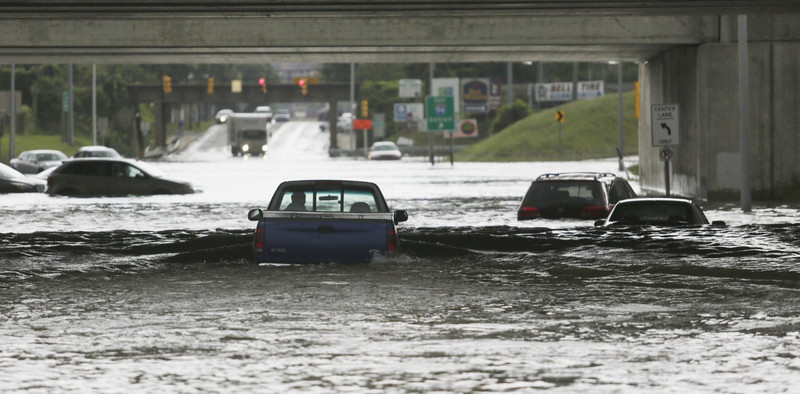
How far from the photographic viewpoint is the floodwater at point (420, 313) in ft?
31.7

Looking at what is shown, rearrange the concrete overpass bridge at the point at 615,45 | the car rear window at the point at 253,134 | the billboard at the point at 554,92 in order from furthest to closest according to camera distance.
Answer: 1. the billboard at the point at 554,92
2. the car rear window at the point at 253,134
3. the concrete overpass bridge at the point at 615,45

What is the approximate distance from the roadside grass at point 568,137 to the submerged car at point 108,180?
58.4 metres

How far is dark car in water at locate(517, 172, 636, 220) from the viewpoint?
26.1m

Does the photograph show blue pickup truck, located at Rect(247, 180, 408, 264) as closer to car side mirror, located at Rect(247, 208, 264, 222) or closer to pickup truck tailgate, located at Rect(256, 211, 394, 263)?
pickup truck tailgate, located at Rect(256, 211, 394, 263)

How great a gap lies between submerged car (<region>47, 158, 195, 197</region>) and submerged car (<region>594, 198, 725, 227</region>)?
79.3ft

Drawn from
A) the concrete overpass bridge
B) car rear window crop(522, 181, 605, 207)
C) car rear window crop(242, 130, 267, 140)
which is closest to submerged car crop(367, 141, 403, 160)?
car rear window crop(242, 130, 267, 140)

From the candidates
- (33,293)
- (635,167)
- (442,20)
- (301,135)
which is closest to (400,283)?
(33,293)

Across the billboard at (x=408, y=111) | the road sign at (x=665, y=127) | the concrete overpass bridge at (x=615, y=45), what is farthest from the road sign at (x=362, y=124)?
the road sign at (x=665, y=127)

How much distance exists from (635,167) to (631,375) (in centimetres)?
6584

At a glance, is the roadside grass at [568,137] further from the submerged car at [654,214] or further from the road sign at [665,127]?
the submerged car at [654,214]

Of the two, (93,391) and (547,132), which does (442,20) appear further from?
(547,132)

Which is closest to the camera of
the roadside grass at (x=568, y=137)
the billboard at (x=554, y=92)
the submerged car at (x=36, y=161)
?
the submerged car at (x=36, y=161)

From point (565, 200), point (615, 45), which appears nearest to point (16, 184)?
point (615, 45)

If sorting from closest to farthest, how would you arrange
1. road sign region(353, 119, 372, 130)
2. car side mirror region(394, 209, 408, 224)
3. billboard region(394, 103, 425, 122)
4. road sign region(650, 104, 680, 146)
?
car side mirror region(394, 209, 408, 224) → road sign region(650, 104, 680, 146) → road sign region(353, 119, 372, 130) → billboard region(394, 103, 425, 122)
